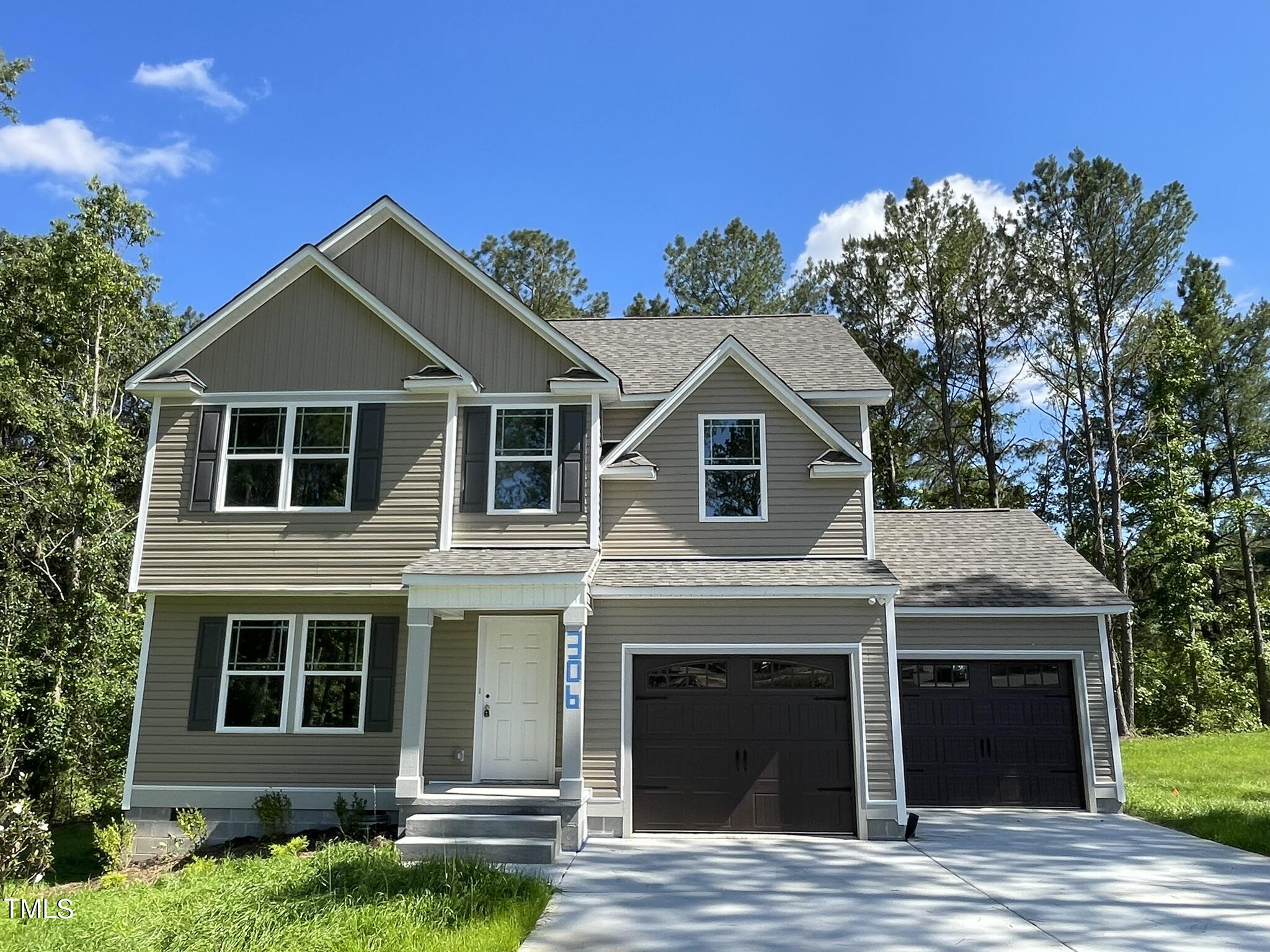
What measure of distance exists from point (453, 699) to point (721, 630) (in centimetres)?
370

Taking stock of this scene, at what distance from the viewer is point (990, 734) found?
1348 cm

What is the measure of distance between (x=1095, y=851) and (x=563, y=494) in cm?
776

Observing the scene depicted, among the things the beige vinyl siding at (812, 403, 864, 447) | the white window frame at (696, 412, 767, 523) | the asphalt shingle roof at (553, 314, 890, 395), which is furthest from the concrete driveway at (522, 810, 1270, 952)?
the asphalt shingle roof at (553, 314, 890, 395)

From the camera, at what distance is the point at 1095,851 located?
9.83 meters

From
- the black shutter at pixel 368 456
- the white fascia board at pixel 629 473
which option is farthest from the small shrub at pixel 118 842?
the white fascia board at pixel 629 473

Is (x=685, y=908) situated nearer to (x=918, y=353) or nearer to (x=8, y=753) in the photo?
(x=8, y=753)

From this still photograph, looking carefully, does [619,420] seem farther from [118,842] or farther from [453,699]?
[118,842]

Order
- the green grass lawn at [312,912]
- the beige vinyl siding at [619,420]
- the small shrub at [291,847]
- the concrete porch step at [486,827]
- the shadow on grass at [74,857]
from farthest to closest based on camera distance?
1. the beige vinyl siding at [619,420]
2. the shadow on grass at [74,857]
3. the concrete porch step at [486,827]
4. the small shrub at [291,847]
5. the green grass lawn at [312,912]

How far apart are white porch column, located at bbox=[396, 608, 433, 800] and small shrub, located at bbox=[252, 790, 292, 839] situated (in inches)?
60.7

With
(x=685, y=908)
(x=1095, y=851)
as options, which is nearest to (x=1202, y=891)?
(x=1095, y=851)

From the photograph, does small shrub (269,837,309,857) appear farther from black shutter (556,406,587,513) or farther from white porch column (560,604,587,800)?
black shutter (556,406,587,513)

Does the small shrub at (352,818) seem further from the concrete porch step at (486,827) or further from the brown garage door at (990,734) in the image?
the brown garage door at (990,734)

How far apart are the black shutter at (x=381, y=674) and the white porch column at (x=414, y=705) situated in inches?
26.1

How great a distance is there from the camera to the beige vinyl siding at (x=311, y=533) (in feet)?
37.8
